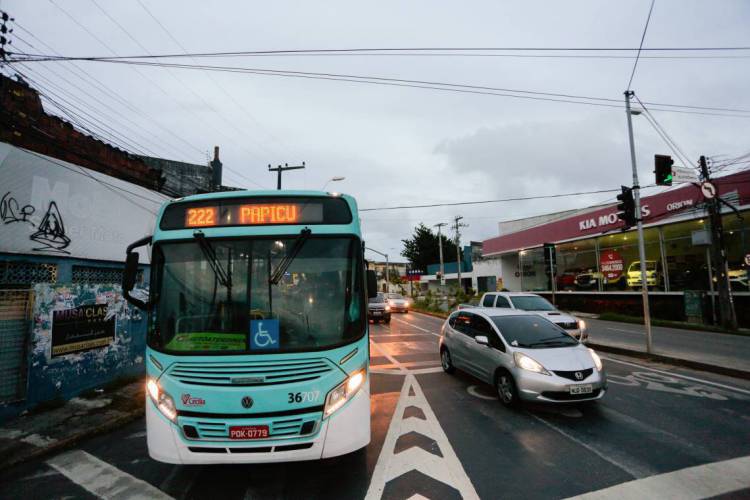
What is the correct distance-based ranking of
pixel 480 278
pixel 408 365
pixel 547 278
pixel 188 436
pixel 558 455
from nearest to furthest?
pixel 188 436
pixel 558 455
pixel 408 365
pixel 547 278
pixel 480 278

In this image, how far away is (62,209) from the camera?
32.2 feet

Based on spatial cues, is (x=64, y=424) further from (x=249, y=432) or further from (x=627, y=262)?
(x=627, y=262)

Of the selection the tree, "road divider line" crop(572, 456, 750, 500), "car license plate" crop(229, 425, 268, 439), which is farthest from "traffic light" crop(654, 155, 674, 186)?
the tree

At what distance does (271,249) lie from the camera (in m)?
4.18

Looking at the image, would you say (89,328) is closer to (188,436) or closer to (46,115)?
(188,436)

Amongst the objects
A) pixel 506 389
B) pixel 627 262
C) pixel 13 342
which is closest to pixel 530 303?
pixel 506 389

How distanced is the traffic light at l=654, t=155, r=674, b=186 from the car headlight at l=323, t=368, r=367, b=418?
1100 cm

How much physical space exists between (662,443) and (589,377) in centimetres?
122

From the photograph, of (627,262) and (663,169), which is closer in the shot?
(663,169)

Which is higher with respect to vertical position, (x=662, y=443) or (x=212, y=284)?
(x=212, y=284)

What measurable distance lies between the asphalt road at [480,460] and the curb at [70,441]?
0.15 metres

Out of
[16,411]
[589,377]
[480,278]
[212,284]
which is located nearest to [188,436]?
[212,284]

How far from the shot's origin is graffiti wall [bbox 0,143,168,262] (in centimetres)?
865

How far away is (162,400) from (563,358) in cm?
578
